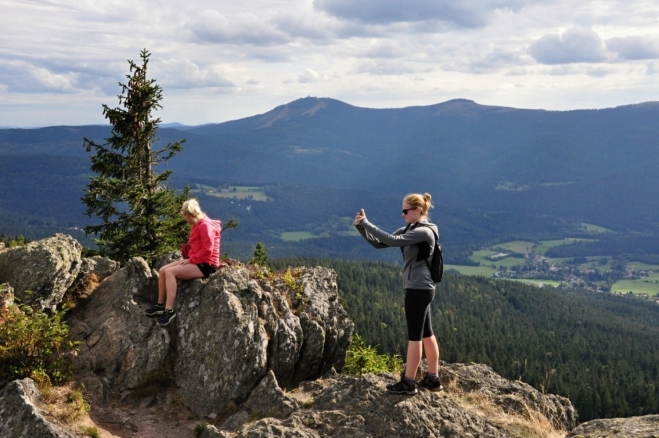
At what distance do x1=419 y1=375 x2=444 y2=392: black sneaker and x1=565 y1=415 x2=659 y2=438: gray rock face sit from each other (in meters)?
2.75

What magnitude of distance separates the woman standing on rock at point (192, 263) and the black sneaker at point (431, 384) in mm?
5898

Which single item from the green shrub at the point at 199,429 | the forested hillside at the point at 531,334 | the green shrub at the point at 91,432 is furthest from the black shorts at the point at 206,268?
the forested hillside at the point at 531,334

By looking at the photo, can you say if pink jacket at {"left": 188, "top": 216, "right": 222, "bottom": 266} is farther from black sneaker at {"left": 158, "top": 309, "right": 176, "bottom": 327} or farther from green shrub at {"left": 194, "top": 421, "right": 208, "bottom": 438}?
green shrub at {"left": 194, "top": 421, "right": 208, "bottom": 438}

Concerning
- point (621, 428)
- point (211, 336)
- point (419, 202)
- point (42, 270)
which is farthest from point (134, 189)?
point (621, 428)

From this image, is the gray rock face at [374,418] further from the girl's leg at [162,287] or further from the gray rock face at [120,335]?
the girl's leg at [162,287]

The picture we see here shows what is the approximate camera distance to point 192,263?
13.0m

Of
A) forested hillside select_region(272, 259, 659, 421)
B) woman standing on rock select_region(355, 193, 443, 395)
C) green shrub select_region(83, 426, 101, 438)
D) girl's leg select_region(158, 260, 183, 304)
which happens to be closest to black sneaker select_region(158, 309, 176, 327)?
girl's leg select_region(158, 260, 183, 304)

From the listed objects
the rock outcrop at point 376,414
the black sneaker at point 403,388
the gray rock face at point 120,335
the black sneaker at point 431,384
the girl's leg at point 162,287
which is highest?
the girl's leg at point 162,287

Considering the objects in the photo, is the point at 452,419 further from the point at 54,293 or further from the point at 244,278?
the point at 54,293

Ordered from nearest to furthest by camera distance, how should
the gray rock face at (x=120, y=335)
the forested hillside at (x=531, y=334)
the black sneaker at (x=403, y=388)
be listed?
the black sneaker at (x=403, y=388), the gray rock face at (x=120, y=335), the forested hillside at (x=531, y=334)

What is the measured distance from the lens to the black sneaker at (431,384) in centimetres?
1145

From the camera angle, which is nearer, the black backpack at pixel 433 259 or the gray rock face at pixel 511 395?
the black backpack at pixel 433 259

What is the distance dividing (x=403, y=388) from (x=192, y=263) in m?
6.00

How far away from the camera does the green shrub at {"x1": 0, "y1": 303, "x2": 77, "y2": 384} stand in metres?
10.6
